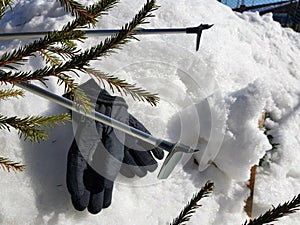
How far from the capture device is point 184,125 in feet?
5.97

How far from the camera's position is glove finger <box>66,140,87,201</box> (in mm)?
1291

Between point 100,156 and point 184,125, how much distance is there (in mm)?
580

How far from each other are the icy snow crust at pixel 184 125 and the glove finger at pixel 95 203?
0.07m

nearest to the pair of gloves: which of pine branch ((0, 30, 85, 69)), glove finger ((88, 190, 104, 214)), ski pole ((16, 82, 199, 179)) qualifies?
glove finger ((88, 190, 104, 214))

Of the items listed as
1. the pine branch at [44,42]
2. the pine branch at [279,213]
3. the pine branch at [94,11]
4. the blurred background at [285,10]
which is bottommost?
the blurred background at [285,10]

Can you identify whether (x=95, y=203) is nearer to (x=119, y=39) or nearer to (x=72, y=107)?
(x=72, y=107)

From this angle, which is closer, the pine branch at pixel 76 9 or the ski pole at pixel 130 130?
the pine branch at pixel 76 9

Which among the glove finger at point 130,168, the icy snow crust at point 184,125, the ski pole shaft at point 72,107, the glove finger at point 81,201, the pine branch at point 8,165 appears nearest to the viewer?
the pine branch at point 8,165

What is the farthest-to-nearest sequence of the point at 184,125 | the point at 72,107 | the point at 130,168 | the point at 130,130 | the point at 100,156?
1. the point at 184,125
2. the point at 130,168
3. the point at 100,156
4. the point at 130,130
5. the point at 72,107

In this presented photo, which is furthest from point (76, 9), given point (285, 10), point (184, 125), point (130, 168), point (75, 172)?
point (285, 10)

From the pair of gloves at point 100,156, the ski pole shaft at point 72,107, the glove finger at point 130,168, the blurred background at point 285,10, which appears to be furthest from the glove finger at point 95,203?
the blurred background at point 285,10

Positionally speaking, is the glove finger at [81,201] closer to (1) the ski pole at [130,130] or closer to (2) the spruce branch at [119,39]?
(1) the ski pole at [130,130]

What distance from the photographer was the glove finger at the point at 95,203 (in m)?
1.32

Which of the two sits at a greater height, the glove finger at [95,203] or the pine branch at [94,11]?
the pine branch at [94,11]
